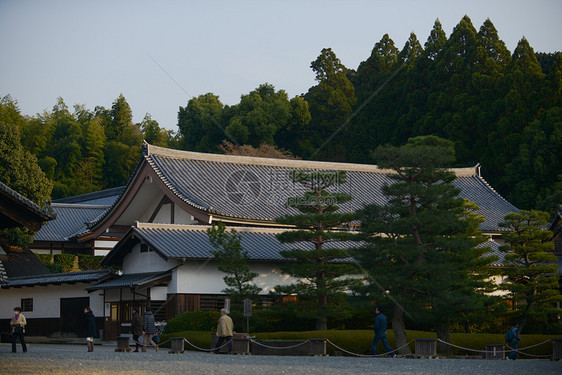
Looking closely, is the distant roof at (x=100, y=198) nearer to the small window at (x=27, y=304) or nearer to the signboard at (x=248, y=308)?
the small window at (x=27, y=304)

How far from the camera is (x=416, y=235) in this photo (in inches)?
913

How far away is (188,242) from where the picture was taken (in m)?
27.3

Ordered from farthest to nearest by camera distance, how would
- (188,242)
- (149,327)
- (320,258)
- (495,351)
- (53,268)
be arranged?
(53,268) → (188,242) → (320,258) → (495,351) → (149,327)

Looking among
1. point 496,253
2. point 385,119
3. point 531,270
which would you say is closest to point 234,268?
point 531,270

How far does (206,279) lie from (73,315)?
22.7ft

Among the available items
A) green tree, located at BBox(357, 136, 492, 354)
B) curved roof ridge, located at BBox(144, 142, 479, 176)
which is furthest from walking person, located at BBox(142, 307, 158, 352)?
curved roof ridge, located at BBox(144, 142, 479, 176)

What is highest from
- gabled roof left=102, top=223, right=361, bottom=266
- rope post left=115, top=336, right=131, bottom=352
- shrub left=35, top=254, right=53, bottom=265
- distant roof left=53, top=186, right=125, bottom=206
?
distant roof left=53, top=186, right=125, bottom=206

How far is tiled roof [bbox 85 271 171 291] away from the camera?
25.8 meters

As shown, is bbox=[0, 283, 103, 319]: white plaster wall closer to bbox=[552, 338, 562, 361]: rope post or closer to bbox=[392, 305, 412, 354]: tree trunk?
bbox=[392, 305, 412, 354]: tree trunk

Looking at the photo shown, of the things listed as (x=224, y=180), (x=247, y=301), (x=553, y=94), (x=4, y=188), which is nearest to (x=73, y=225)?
(x=224, y=180)

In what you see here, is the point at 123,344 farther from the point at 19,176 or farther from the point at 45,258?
the point at 45,258

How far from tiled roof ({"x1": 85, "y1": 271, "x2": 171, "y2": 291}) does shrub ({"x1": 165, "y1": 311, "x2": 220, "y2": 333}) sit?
178 centimetres

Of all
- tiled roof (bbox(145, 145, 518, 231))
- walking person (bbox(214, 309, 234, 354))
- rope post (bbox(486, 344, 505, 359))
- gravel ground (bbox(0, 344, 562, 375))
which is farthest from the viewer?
tiled roof (bbox(145, 145, 518, 231))

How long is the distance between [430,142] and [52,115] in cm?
5160
